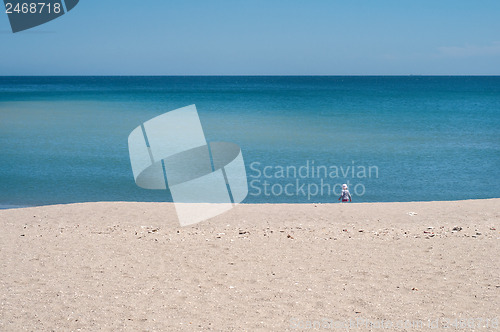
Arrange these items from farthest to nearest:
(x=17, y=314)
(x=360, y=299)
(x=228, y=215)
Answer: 1. (x=228, y=215)
2. (x=360, y=299)
3. (x=17, y=314)

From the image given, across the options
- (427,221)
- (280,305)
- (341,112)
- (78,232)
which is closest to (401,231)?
(427,221)

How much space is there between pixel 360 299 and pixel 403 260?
1.74m

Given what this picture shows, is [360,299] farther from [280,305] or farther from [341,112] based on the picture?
[341,112]

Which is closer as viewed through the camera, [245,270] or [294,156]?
[245,270]

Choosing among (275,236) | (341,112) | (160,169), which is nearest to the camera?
(275,236)

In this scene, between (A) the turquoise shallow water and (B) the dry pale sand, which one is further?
(A) the turquoise shallow water

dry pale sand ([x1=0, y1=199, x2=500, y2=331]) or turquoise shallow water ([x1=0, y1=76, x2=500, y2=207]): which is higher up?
dry pale sand ([x1=0, y1=199, x2=500, y2=331])

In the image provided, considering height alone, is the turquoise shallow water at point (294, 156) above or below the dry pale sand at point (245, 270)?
below

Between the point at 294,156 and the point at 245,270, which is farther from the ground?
the point at 245,270

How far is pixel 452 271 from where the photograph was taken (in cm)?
705

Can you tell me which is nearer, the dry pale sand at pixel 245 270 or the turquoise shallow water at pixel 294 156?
the dry pale sand at pixel 245 270

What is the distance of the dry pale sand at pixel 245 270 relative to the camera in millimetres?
5723

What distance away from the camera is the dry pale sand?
572cm

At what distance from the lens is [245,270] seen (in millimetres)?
7207
